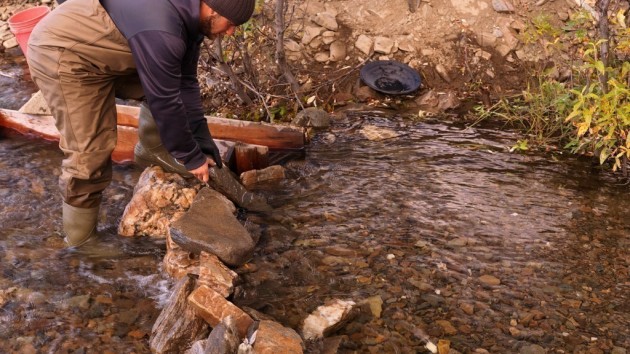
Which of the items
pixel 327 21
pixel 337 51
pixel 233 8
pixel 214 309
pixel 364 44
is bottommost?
pixel 214 309

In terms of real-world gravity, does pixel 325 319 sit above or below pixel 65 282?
above

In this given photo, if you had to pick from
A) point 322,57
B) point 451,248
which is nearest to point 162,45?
point 451,248

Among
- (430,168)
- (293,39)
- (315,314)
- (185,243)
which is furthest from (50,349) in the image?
(293,39)

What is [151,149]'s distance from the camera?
441 cm

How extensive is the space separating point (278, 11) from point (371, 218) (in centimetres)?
269

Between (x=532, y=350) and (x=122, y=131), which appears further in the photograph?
(x=122, y=131)

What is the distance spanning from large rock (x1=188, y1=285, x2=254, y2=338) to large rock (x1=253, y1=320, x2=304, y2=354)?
0.40 ft

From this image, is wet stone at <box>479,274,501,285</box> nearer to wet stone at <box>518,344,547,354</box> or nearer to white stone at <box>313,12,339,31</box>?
wet stone at <box>518,344,547,354</box>

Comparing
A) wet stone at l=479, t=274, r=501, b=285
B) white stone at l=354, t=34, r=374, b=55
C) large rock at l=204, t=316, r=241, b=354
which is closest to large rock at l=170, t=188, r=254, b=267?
large rock at l=204, t=316, r=241, b=354

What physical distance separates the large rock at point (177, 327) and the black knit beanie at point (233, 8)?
1532mm

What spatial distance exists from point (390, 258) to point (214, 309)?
4.63ft

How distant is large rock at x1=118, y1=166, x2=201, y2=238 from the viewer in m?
4.25

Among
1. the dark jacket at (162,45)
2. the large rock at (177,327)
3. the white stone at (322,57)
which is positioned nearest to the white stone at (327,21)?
the white stone at (322,57)

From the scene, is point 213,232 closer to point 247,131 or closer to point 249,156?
point 249,156
